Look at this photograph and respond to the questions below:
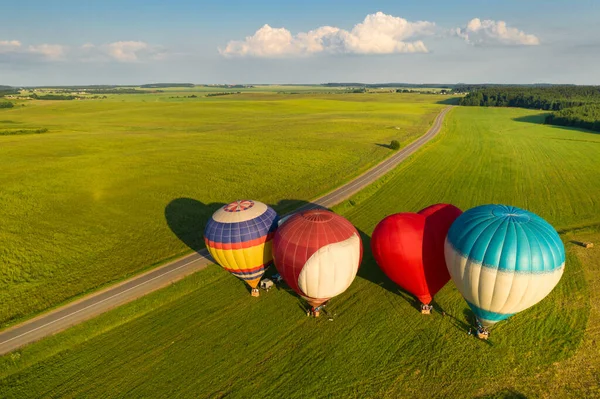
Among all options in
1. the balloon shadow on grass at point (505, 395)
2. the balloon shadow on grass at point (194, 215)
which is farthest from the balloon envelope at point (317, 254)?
the balloon shadow on grass at point (505, 395)

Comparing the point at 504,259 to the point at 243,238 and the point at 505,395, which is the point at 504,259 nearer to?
the point at 505,395

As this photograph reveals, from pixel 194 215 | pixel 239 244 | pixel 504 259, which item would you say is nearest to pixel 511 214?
pixel 504 259

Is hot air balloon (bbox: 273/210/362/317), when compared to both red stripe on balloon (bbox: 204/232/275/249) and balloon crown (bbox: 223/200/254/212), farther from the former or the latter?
balloon crown (bbox: 223/200/254/212)

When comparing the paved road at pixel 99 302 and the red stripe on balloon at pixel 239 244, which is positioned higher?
the red stripe on balloon at pixel 239 244

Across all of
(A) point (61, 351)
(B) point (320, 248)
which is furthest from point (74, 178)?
(B) point (320, 248)

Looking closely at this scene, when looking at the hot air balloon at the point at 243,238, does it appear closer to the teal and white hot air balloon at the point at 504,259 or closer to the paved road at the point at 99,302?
the paved road at the point at 99,302

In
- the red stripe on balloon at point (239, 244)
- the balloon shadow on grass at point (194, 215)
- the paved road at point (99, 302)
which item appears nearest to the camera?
the paved road at point (99, 302)
